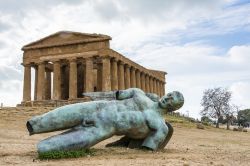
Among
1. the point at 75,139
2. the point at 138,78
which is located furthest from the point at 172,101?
the point at 138,78

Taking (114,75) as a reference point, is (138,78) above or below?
above

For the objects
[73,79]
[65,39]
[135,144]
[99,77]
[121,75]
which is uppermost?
[65,39]

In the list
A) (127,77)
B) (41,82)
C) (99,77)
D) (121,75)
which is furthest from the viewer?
(127,77)

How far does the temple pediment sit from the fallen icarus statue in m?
44.1

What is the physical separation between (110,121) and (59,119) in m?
1.17

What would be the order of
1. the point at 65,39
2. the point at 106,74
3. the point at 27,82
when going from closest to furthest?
the point at 106,74, the point at 65,39, the point at 27,82

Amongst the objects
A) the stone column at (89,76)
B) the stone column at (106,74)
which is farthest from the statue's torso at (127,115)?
the stone column at (89,76)

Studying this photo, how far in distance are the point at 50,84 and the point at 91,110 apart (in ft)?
185

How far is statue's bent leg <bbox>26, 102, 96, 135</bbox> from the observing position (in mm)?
10484

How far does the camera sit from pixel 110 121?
10898mm

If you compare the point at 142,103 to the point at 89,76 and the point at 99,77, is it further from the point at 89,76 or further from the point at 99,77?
the point at 99,77

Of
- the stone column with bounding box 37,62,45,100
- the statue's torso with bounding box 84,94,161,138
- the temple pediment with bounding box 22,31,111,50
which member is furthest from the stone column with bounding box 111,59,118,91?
the statue's torso with bounding box 84,94,161,138

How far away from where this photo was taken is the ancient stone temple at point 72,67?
186 ft

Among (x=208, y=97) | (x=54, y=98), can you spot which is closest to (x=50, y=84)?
(x=54, y=98)
